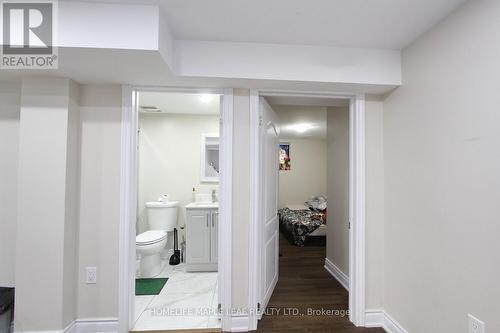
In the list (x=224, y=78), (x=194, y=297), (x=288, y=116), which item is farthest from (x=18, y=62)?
(x=288, y=116)

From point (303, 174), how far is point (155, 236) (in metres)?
4.27

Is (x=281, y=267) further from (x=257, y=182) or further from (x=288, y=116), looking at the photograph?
(x=288, y=116)

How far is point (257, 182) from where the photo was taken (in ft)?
6.86

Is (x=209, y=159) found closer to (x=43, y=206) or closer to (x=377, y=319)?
(x=43, y=206)

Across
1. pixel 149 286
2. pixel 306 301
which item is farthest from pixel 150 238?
pixel 306 301

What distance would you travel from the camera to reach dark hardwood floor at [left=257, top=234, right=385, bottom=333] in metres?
2.09

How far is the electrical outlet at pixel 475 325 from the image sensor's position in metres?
1.29

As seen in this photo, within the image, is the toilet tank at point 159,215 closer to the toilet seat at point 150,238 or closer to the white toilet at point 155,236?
the white toilet at point 155,236

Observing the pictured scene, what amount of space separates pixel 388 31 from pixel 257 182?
145 cm

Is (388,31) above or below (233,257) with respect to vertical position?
above

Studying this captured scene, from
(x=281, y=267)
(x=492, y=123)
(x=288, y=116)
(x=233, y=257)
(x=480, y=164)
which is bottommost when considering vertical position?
(x=281, y=267)

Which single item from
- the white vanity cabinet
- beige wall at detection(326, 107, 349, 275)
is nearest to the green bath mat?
the white vanity cabinet

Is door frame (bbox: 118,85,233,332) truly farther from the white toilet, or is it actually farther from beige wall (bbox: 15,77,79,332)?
the white toilet

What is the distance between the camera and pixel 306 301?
2531 millimetres
